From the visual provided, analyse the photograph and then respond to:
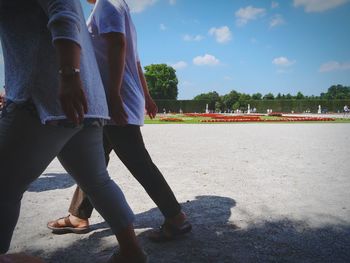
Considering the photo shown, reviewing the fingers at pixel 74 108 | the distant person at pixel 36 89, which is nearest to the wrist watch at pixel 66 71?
the distant person at pixel 36 89

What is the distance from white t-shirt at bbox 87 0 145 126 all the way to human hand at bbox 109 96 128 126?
0.33 ft

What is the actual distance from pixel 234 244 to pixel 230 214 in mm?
807

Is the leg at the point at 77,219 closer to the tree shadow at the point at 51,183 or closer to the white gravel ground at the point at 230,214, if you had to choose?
the white gravel ground at the point at 230,214

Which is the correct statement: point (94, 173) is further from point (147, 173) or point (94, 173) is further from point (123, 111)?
point (147, 173)

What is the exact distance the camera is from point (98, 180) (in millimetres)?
1956

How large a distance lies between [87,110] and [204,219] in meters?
2.08

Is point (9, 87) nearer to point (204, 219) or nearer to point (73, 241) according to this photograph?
point (73, 241)

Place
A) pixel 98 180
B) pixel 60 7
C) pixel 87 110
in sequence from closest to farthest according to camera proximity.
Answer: pixel 60 7 → pixel 87 110 → pixel 98 180

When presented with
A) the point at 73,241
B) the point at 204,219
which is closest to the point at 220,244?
the point at 204,219

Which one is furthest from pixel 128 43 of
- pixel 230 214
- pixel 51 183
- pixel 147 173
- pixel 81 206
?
pixel 51 183

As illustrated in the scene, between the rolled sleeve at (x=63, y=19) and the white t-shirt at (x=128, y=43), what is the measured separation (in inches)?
25.6

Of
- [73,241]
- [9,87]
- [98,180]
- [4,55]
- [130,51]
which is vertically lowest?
[73,241]

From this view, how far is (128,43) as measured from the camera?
2.66 m

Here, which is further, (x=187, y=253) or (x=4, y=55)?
(x=187, y=253)
